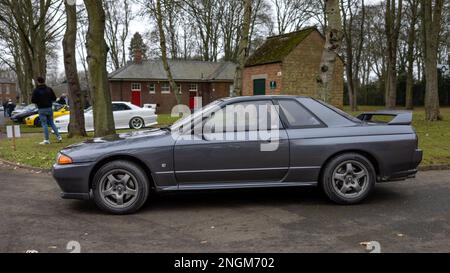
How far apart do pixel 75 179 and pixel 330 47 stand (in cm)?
663

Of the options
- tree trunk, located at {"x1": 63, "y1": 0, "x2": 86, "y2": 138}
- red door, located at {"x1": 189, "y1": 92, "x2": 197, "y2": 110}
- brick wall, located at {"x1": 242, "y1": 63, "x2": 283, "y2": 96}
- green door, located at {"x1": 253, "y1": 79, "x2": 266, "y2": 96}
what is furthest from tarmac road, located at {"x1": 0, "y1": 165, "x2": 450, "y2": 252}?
red door, located at {"x1": 189, "y1": 92, "x2": 197, "y2": 110}

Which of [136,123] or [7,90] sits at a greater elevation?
[7,90]

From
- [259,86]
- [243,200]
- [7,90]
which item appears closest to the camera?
[243,200]

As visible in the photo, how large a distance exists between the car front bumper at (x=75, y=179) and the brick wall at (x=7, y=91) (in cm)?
11440

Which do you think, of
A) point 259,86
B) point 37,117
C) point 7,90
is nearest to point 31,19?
point 37,117

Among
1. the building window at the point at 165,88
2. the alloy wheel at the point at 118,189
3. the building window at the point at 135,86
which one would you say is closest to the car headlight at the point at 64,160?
the alloy wheel at the point at 118,189

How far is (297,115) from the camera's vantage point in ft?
19.0

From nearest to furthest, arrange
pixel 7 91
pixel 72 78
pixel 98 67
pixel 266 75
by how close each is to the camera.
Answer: pixel 98 67
pixel 72 78
pixel 266 75
pixel 7 91

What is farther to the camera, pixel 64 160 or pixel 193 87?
pixel 193 87

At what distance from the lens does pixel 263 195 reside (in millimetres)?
6363

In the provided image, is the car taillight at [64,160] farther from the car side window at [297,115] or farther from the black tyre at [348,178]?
the black tyre at [348,178]

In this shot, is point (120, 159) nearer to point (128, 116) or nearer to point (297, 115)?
point (297, 115)

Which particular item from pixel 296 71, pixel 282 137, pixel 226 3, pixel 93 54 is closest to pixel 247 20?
pixel 93 54

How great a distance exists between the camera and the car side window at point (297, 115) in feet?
18.8
